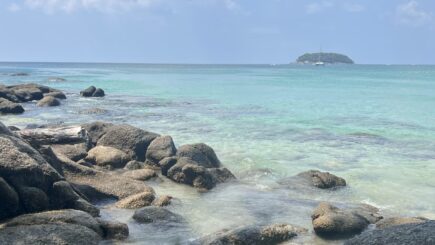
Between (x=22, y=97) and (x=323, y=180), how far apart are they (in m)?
28.0

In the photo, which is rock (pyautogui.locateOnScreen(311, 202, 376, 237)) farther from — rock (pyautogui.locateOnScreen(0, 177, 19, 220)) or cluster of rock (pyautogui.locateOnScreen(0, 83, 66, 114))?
cluster of rock (pyautogui.locateOnScreen(0, 83, 66, 114))

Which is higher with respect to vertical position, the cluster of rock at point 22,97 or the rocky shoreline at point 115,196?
the rocky shoreline at point 115,196

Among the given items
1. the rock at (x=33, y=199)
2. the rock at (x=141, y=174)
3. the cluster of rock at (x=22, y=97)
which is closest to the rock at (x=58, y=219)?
the rock at (x=33, y=199)

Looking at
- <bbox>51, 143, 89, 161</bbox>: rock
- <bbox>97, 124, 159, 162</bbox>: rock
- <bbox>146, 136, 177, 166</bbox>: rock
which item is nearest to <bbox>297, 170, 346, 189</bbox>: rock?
<bbox>146, 136, 177, 166</bbox>: rock

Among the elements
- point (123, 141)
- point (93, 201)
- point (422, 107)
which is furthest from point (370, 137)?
point (422, 107)

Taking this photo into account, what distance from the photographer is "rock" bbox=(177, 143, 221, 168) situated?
1365 cm

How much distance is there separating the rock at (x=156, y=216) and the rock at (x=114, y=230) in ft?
2.51

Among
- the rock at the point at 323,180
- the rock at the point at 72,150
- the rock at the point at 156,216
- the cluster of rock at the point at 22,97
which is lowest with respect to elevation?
the cluster of rock at the point at 22,97

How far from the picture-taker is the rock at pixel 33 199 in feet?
26.9

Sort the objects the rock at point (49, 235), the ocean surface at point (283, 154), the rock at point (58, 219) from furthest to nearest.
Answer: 1. the ocean surface at point (283, 154)
2. the rock at point (58, 219)
3. the rock at point (49, 235)

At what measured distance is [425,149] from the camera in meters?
17.9

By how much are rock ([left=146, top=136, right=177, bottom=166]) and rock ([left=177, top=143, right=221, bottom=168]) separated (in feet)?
0.89

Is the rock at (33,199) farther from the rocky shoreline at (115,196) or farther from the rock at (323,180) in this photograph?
the rock at (323,180)

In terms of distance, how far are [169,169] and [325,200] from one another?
3.94m
